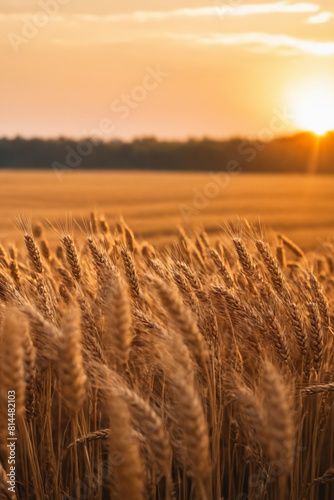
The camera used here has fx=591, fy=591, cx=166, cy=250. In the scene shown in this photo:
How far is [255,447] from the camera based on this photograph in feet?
6.70

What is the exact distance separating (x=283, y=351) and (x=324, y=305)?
0.40 metres

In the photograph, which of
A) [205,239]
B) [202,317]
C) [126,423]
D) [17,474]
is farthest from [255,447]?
[205,239]

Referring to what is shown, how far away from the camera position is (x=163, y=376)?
2.17 metres

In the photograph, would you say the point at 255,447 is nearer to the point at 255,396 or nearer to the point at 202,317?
the point at 255,396

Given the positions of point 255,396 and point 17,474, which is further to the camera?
point 17,474

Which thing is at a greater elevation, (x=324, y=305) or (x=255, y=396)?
(x=324, y=305)

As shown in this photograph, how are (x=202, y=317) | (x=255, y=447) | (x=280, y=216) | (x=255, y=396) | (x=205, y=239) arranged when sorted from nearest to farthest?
1. (x=255, y=396)
2. (x=255, y=447)
3. (x=202, y=317)
4. (x=205, y=239)
5. (x=280, y=216)

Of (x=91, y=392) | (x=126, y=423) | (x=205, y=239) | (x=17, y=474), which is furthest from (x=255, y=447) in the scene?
(x=205, y=239)

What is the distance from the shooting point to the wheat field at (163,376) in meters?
1.52

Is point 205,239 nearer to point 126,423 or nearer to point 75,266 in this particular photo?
point 75,266

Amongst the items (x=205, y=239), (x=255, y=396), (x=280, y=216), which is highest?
(x=280, y=216)

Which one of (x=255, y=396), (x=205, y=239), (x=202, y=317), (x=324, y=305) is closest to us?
(x=255, y=396)

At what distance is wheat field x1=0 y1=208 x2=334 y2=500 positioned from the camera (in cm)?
152

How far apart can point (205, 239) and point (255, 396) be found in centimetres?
217
